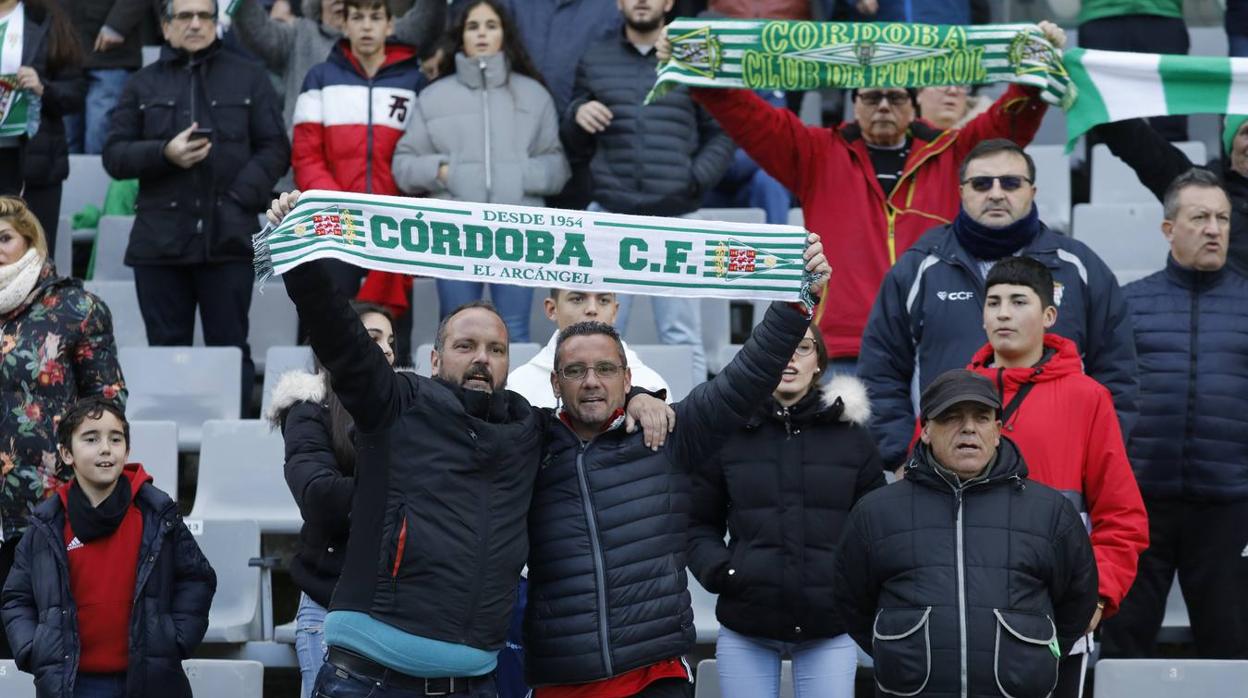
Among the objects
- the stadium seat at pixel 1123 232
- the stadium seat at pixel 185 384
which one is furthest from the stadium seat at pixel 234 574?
the stadium seat at pixel 1123 232

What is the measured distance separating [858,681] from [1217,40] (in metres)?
5.13

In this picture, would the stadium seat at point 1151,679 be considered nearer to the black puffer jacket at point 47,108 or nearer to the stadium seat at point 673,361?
the stadium seat at point 673,361

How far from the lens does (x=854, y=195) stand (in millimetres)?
6844

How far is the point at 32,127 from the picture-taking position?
802 cm

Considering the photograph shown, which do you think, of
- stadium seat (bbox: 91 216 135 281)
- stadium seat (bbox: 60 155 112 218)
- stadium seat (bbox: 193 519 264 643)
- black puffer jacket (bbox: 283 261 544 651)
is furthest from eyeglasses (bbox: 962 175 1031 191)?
stadium seat (bbox: 60 155 112 218)

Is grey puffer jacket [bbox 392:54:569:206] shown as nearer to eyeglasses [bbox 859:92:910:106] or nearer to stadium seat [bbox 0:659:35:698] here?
eyeglasses [bbox 859:92:910:106]

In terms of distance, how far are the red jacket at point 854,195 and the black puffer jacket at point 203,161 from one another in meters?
2.29

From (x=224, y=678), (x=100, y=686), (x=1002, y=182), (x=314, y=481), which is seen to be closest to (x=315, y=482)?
(x=314, y=481)

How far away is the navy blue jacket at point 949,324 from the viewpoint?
5746mm

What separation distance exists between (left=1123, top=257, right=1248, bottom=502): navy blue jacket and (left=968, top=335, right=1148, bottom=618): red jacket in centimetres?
124

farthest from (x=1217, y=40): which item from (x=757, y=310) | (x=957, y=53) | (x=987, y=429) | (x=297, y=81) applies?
(x=987, y=429)

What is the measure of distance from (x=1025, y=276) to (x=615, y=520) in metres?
1.48

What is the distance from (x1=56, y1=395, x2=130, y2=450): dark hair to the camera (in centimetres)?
572

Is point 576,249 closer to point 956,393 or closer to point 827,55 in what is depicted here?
point 956,393
